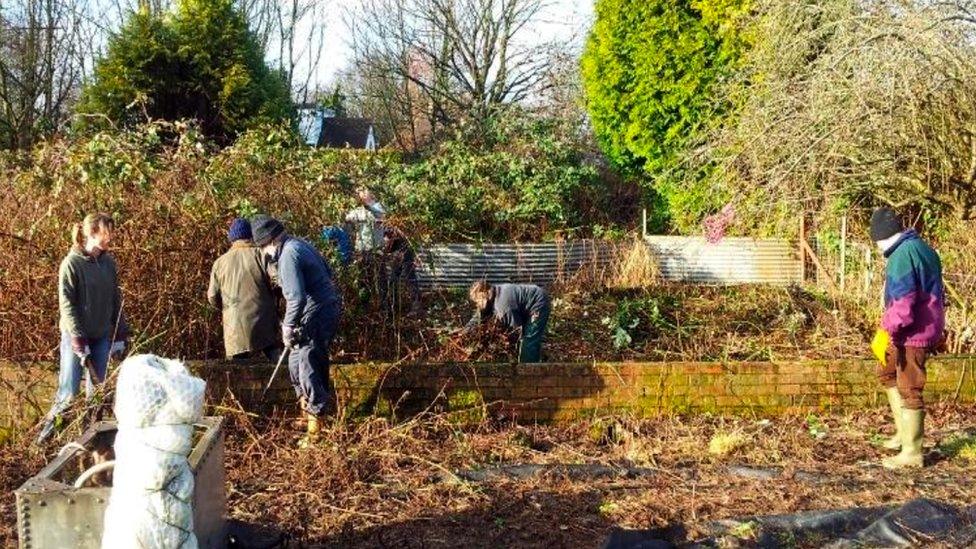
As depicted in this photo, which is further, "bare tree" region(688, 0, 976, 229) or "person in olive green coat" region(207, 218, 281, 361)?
"bare tree" region(688, 0, 976, 229)

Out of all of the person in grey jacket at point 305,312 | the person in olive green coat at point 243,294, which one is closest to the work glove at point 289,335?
the person in grey jacket at point 305,312

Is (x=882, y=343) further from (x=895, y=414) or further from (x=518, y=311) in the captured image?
(x=518, y=311)

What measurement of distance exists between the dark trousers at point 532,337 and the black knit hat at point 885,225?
9.21 feet

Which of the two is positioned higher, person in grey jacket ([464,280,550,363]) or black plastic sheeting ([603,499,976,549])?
person in grey jacket ([464,280,550,363])

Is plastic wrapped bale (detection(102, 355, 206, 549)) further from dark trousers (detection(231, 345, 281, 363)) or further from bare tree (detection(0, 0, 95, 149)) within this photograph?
bare tree (detection(0, 0, 95, 149))

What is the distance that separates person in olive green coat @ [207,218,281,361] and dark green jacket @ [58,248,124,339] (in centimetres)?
69

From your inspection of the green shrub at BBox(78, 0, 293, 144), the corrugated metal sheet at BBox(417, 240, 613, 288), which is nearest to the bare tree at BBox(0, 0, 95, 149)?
the green shrub at BBox(78, 0, 293, 144)

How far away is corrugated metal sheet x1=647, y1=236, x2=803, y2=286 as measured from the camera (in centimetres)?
1327

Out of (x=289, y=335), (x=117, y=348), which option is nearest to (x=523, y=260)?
(x=289, y=335)

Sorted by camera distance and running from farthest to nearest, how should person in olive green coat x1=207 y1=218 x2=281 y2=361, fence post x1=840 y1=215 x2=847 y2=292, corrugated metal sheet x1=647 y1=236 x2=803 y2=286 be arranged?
corrugated metal sheet x1=647 y1=236 x2=803 y2=286 < fence post x1=840 y1=215 x2=847 y2=292 < person in olive green coat x1=207 y1=218 x2=281 y2=361

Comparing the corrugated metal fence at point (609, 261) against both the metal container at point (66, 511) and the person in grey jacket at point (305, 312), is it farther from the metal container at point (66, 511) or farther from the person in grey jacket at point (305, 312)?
the metal container at point (66, 511)

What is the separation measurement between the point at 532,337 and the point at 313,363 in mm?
2180

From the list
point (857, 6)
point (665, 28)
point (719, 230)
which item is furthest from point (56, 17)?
point (857, 6)

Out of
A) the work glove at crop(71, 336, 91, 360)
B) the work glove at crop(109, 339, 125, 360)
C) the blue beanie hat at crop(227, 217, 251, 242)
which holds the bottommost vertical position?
the work glove at crop(109, 339, 125, 360)
